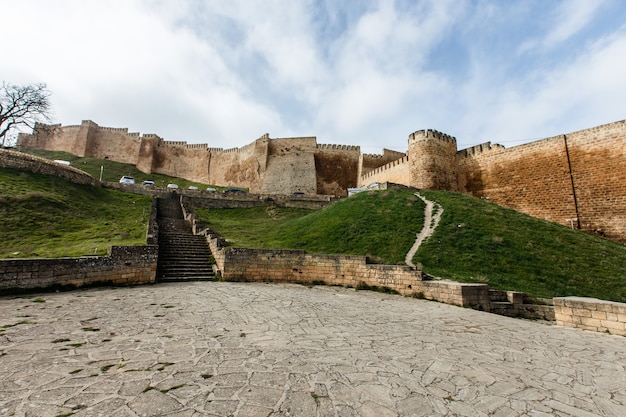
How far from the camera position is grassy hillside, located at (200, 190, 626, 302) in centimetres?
1223

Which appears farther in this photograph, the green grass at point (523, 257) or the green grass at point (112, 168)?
the green grass at point (112, 168)

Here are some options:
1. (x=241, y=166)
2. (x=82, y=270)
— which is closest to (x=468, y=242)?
(x=82, y=270)

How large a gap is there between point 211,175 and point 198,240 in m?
41.0

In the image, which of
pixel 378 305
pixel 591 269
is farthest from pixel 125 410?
pixel 591 269

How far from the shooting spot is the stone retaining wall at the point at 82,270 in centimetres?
877

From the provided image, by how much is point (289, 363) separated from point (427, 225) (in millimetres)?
15977

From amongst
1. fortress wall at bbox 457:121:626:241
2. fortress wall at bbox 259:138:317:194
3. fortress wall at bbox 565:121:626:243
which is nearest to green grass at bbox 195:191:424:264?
fortress wall at bbox 457:121:626:241

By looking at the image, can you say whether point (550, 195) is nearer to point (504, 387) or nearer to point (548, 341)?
point (548, 341)

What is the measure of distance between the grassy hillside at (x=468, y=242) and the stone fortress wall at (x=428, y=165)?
8.51 m

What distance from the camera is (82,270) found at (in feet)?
33.1

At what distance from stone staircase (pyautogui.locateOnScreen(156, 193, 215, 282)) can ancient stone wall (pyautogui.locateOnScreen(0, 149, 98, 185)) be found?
12.0m

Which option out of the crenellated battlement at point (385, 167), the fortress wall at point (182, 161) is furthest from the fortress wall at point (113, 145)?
the crenellated battlement at point (385, 167)

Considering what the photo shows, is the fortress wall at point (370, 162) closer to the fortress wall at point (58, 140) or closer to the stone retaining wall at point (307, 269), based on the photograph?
the stone retaining wall at point (307, 269)

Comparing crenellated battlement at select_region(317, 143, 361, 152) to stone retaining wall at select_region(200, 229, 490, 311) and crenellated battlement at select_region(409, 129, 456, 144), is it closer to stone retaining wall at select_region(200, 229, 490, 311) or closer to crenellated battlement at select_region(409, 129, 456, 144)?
crenellated battlement at select_region(409, 129, 456, 144)
